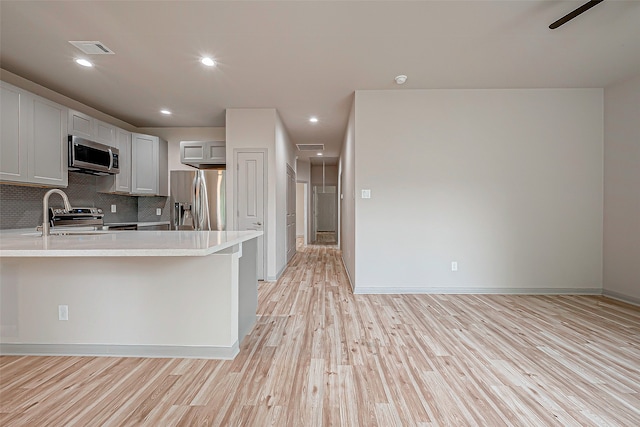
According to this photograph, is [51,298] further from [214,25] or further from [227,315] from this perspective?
[214,25]

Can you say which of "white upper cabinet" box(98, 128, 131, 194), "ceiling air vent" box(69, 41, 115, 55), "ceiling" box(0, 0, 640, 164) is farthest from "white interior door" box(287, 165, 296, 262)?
"ceiling air vent" box(69, 41, 115, 55)

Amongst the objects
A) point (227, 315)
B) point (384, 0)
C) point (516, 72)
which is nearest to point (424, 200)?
point (516, 72)

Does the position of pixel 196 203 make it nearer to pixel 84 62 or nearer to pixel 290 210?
pixel 290 210

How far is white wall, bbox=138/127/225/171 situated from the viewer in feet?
18.0

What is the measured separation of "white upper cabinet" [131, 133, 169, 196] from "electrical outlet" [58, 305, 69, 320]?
3.08 meters

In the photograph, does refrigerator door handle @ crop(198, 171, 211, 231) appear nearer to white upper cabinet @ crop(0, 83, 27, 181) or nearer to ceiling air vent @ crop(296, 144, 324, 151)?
white upper cabinet @ crop(0, 83, 27, 181)

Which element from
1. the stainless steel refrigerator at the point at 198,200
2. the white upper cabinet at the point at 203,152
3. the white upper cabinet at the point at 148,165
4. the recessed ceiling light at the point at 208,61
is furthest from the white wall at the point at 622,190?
the white upper cabinet at the point at 148,165

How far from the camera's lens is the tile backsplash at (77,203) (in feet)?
10.7

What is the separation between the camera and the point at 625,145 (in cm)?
348

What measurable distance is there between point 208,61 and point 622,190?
196 inches

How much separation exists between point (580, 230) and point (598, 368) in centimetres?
248

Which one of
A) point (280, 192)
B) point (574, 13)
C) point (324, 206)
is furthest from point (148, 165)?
point (324, 206)

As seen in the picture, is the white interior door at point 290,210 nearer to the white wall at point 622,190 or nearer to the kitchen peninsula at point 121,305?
the kitchen peninsula at point 121,305

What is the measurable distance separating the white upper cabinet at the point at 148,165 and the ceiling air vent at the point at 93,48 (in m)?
2.24
